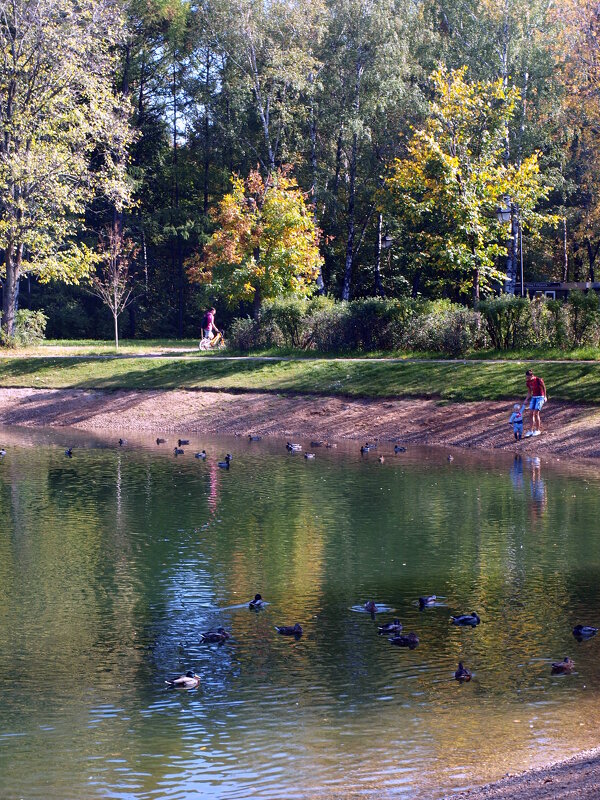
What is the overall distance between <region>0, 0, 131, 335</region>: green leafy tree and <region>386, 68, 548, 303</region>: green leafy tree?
16212mm

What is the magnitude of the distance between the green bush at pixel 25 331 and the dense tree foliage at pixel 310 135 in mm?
1935

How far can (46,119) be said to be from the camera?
51.9 m

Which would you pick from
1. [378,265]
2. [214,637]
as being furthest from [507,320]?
[214,637]

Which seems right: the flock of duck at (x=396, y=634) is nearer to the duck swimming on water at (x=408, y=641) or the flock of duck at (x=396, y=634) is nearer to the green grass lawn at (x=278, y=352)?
the duck swimming on water at (x=408, y=641)

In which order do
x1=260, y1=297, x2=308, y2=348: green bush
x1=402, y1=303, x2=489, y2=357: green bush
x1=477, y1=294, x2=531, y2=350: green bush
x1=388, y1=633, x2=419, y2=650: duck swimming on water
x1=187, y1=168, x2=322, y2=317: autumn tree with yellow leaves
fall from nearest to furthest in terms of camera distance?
x1=388, y1=633, x2=419, y2=650: duck swimming on water < x1=477, y1=294, x2=531, y2=350: green bush < x1=402, y1=303, x2=489, y2=357: green bush < x1=260, y1=297, x2=308, y2=348: green bush < x1=187, y1=168, x2=322, y2=317: autumn tree with yellow leaves

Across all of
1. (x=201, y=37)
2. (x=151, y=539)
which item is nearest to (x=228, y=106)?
(x=201, y=37)

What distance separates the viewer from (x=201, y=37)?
6531 cm

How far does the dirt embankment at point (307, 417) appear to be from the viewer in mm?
33531

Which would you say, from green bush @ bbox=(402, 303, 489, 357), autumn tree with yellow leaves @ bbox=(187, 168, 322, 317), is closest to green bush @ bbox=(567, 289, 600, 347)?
green bush @ bbox=(402, 303, 489, 357)

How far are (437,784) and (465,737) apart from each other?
3.98ft

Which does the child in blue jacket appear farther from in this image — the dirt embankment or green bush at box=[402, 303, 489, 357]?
green bush at box=[402, 303, 489, 357]

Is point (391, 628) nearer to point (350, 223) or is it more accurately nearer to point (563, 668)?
point (563, 668)

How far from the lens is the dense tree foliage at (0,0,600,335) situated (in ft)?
159

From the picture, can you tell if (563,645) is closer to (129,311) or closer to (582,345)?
(582,345)
